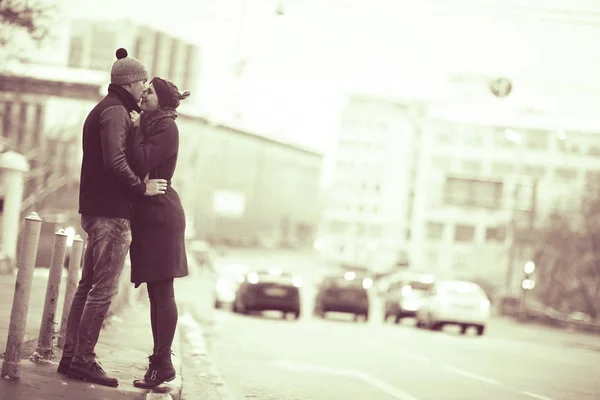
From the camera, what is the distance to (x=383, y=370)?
42.3 feet

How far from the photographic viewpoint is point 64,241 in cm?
829

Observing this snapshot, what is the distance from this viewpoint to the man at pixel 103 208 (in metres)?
7.33

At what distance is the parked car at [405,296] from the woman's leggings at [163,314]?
26.3 m

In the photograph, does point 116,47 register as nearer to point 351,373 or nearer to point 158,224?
point 351,373

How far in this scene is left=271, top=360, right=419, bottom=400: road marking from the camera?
1024cm

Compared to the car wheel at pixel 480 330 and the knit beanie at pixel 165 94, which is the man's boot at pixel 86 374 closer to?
the knit beanie at pixel 165 94

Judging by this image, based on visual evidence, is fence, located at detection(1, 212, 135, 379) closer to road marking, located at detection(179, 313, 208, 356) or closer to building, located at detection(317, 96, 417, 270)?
road marking, located at detection(179, 313, 208, 356)

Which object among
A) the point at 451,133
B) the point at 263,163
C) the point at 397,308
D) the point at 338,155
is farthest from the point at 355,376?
the point at 263,163

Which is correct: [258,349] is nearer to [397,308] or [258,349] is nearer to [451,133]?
Answer: [397,308]

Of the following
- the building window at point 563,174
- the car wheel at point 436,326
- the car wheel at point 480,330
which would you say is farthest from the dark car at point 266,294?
the building window at point 563,174

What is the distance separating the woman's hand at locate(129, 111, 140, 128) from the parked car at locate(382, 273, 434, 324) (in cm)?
2643

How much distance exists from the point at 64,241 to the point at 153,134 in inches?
49.6

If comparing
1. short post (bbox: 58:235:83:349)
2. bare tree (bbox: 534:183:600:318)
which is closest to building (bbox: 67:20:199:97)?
bare tree (bbox: 534:183:600:318)

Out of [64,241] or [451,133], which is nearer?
[64,241]
